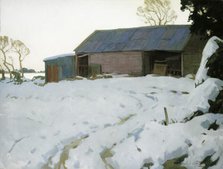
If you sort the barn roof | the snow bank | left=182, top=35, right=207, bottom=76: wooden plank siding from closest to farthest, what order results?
the snow bank
left=182, top=35, right=207, bottom=76: wooden plank siding
the barn roof

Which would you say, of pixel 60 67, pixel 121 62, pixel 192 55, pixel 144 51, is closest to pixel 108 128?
pixel 192 55

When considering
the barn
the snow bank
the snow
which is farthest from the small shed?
the snow bank

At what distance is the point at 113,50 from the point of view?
592 inches

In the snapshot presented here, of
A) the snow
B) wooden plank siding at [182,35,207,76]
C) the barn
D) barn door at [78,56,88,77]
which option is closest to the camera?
the snow

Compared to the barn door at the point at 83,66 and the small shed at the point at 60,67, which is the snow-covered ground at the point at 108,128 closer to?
the small shed at the point at 60,67

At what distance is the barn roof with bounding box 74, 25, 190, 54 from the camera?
1399 centimetres

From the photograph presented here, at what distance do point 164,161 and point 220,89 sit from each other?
4.87 ft

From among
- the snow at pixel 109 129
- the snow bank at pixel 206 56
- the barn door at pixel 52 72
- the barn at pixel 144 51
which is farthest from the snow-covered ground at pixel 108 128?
the barn door at pixel 52 72

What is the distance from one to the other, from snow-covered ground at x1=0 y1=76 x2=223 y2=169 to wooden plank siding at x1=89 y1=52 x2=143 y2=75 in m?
5.33

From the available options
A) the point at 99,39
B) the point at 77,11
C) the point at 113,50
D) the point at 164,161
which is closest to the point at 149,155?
the point at 164,161

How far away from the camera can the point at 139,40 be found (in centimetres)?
1520

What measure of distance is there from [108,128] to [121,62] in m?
8.65

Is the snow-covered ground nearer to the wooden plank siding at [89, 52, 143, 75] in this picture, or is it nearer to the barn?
the barn

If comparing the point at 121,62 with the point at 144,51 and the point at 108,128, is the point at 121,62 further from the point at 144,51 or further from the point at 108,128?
the point at 108,128
